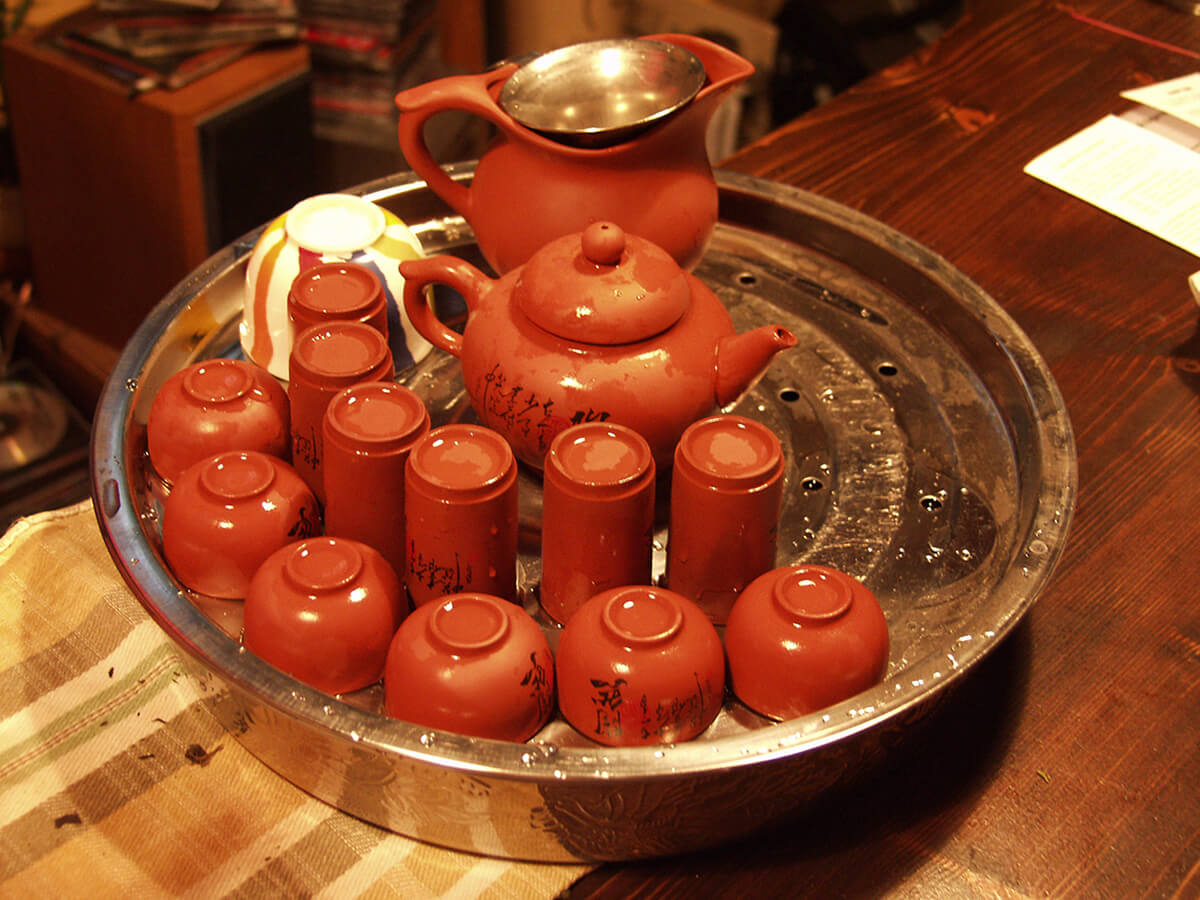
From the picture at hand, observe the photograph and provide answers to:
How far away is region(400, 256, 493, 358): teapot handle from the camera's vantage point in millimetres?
819

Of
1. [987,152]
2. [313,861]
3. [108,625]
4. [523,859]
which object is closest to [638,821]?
[523,859]

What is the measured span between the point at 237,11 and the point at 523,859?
1.44m

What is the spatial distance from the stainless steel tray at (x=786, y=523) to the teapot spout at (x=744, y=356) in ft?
0.39

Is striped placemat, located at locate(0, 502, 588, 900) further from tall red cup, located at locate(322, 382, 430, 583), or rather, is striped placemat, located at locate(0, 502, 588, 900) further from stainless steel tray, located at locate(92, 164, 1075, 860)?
tall red cup, located at locate(322, 382, 430, 583)

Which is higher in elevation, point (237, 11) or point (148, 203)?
point (237, 11)

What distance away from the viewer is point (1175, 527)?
35.9 inches

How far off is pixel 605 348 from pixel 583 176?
160mm

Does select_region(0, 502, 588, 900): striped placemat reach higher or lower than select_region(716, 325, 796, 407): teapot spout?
lower

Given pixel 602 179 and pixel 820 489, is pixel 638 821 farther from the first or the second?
pixel 602 179

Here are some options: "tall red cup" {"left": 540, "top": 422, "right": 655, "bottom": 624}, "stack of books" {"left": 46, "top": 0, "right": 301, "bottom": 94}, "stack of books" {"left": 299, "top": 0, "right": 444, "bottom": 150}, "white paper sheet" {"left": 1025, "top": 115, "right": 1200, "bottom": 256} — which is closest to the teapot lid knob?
"tall red cup" {"left": 540, "top": 422, "right": 655, "bottom": 624}

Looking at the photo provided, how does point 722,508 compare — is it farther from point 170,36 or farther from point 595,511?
point 170,36

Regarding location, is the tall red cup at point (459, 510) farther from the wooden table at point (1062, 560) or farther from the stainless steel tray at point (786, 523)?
the wooden table at point (1062, 560)

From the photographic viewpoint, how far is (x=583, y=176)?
2.75 ft

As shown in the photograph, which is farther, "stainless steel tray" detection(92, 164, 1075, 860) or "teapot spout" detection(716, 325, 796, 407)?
"teapot spout" detection(716, 325, 796, 407)
